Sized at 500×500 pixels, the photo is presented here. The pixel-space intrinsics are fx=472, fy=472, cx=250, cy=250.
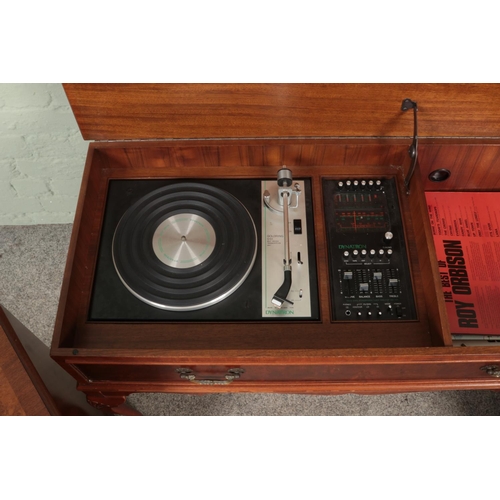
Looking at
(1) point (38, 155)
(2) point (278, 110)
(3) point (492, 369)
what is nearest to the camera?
(3) point (492, 369)

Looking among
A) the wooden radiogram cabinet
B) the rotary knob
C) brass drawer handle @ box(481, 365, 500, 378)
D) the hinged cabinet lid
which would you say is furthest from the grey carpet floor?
the hinged cabinet lid

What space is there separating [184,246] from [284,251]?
26cm

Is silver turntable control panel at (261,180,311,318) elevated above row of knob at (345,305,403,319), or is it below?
above

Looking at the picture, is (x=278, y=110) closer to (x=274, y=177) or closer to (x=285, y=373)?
(x=274, y=177)

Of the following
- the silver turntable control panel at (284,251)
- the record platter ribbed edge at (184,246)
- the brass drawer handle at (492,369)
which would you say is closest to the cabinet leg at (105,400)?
the record platter ribbed edge at (184,246)

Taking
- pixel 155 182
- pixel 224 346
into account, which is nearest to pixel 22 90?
pixel 155 182

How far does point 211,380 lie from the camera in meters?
1.20

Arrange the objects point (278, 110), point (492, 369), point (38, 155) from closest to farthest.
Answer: point (492, 369)
point (278, 110)
point (38, 155)

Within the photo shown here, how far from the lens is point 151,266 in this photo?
1188mm

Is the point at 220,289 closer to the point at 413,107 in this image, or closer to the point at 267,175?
the point at 267,175

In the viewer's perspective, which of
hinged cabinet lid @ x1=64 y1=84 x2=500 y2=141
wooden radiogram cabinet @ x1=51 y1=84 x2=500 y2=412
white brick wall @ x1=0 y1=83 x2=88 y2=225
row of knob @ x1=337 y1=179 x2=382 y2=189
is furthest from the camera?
white brick wall @ x1=0 y1=83 x2=88 y2=225

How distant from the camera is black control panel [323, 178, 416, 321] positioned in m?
1.15

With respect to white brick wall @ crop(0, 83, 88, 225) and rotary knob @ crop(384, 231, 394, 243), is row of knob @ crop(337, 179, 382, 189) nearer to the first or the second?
rotary knob @ crop(384, 231, 394, 243)

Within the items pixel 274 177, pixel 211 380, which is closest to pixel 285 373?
pixel 211 380
